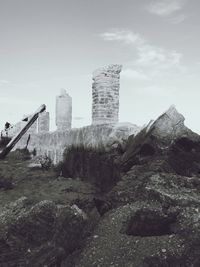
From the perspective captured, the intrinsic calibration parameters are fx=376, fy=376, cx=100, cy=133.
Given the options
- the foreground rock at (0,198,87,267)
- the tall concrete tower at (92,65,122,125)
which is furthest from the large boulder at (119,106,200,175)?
the tall concrete tower at (92,65,122,125)

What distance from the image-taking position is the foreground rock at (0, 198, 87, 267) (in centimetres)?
502

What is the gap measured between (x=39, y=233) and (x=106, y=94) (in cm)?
417

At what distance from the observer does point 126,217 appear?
5.45 meters

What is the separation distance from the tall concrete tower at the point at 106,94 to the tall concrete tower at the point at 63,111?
2.23m

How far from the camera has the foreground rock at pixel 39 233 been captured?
5025mm

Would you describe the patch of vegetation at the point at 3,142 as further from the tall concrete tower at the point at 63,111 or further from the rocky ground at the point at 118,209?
the rocky ground at the point at 118,209

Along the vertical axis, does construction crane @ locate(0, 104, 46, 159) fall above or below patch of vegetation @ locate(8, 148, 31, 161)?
above

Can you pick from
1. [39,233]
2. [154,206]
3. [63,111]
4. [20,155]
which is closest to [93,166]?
[154,206]

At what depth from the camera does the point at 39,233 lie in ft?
17.1

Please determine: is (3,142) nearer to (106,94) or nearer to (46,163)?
(46,163)

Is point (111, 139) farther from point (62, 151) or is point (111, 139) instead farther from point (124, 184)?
point (62, 151)

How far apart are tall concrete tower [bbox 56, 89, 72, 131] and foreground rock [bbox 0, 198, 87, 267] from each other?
5339 mm

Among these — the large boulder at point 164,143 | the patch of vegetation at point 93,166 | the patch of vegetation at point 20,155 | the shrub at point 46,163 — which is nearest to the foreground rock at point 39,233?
the patch of vegetation at point 93,166

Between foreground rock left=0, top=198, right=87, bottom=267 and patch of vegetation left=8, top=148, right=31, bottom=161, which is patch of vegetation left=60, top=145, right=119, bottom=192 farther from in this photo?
patch of vegetation left=8, top=148, right=31, bottom=161
